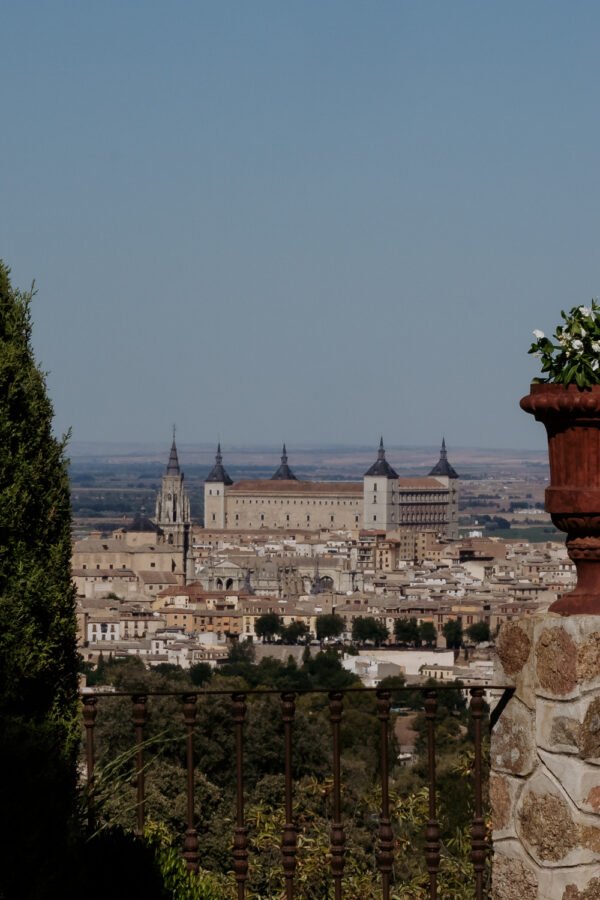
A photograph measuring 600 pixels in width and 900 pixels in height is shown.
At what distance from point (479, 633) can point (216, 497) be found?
5281cm

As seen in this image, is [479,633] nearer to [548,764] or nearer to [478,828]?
[478,828]

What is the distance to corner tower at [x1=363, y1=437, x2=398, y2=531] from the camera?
10956cm

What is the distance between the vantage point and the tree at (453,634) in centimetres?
6281

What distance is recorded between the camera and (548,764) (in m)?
2.96

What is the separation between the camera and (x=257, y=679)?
1481 inches

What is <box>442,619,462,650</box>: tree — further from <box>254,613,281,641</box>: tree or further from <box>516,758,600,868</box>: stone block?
<box>516,758,600,868</box>: stone block

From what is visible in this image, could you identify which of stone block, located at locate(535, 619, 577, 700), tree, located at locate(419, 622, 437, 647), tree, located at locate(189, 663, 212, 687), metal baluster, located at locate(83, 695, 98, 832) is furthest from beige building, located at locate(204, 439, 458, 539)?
stone block, located at locate(535, 619, 577, 700)

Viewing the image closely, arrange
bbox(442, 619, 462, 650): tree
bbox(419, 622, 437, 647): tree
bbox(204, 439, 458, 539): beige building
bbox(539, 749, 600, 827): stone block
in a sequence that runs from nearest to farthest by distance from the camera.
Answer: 1. bbox(539, 749, 600, 827): stone block
2. bbox(442, 619, 462, 650): tree
3. bbox(419, 622, 437, 647): tree
4. bbox(204, 439, 458, 539): beige building

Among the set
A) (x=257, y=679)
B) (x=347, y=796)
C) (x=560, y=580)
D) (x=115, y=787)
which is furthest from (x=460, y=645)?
(x=115, y=787)

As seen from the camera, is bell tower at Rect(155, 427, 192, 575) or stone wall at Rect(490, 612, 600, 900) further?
bell tower at Rect(155, 427, 192, 575)

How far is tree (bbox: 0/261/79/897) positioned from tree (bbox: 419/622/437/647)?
201ft

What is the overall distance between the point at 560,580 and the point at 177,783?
216 feet

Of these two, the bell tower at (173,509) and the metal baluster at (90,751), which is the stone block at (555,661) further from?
the bell tower at (173,509)

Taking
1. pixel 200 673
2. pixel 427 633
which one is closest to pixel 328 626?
pixel 427 633
